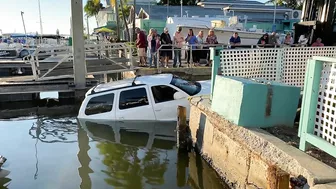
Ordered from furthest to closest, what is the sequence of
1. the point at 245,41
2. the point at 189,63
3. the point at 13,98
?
the point at 245,41 → the point at 189,63 → the point at 13,98

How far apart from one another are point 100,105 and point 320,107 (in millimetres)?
7306

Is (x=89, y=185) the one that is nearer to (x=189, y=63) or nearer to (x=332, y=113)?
(x=332, y=113)

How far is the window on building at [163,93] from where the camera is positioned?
9641mm

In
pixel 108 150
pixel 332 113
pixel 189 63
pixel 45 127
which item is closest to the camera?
pixel 332 113

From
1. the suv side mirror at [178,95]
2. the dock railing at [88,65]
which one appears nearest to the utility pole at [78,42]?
the dock railing at [88,65]

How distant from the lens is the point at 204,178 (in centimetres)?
664

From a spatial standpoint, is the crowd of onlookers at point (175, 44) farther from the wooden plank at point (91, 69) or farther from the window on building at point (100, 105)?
the window on building at point (100, 105)

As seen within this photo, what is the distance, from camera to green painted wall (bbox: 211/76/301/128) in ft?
17.4

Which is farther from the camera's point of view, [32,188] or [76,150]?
[76,150]

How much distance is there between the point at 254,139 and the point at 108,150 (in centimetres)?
472

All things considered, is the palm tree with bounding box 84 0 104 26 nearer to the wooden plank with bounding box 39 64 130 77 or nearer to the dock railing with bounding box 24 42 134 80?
the dock railing with bounding box 24 42 134 80

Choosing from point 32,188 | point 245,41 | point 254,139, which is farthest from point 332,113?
point 245,41

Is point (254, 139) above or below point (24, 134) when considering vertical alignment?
above

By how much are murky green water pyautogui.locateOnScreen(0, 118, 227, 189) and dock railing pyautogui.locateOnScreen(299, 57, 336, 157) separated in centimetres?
242
